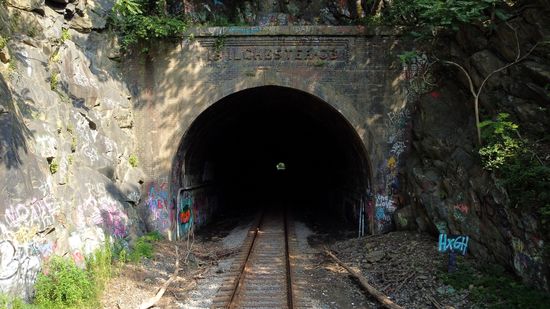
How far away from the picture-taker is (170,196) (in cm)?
1041

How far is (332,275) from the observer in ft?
26.5

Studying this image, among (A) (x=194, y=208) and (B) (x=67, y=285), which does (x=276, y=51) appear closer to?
(A) (x=194, y=208)

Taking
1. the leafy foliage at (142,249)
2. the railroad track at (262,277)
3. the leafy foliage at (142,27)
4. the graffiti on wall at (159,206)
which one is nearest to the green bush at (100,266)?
the leafy foliage at (142,249)

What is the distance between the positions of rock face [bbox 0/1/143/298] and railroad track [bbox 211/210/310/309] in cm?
236

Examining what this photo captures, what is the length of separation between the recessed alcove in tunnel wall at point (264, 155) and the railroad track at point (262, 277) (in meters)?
2.23

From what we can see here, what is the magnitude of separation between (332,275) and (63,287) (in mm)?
4609

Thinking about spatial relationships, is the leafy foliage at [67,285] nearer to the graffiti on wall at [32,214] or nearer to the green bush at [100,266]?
the green bush at [100,266]

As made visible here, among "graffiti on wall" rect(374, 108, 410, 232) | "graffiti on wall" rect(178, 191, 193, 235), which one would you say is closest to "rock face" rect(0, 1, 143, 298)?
"graffiti on wall" rect(178, 191, 193, 235)

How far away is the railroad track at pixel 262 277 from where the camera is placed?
6.54 metres

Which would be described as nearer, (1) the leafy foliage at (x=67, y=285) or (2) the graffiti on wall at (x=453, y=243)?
(1) the leafy foliage at (x=67, y=285)

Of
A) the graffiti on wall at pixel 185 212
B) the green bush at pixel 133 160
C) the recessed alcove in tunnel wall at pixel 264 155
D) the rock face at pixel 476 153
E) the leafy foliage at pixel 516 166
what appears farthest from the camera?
the recessed alcove in tunnel wall at pixel 264 155

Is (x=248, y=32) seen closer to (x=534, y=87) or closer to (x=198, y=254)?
(x=198, y=254)

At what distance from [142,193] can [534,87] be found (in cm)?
822

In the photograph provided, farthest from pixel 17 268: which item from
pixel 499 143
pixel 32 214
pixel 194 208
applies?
→ pixel 194 208
